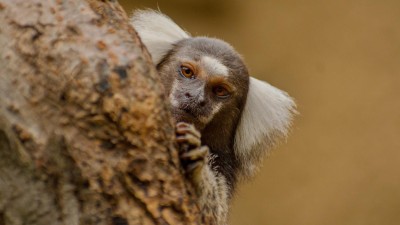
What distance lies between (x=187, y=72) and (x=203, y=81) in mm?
146

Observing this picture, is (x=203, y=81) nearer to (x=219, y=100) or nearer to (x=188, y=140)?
(x=219, y=100)

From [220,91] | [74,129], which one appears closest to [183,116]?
[220,91]

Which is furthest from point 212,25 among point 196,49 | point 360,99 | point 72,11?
point 72,11

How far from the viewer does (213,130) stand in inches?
167

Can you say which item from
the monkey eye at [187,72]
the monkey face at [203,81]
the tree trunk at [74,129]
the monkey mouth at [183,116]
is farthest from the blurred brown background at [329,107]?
the tree trunk at [74,129]

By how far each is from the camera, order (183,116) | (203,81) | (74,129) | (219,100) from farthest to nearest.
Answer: (219,100), (203,81), (183,116), (74,129)

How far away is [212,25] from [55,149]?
517 centimetres

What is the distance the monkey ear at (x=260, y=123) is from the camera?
14.5 feet

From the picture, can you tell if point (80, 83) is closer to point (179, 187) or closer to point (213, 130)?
point (179, 187)

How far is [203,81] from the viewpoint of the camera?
161 inches

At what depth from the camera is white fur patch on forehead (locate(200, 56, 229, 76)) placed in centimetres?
419

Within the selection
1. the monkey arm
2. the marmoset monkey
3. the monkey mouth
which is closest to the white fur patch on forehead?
the marmoset monkey

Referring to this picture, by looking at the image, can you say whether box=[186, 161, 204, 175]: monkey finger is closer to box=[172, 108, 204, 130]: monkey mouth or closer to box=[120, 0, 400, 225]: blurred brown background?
box=[172, 108, 204, 130]: monkey mouth

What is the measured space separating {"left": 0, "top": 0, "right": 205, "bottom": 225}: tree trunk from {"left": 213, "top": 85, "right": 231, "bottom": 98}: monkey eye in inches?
80.6
